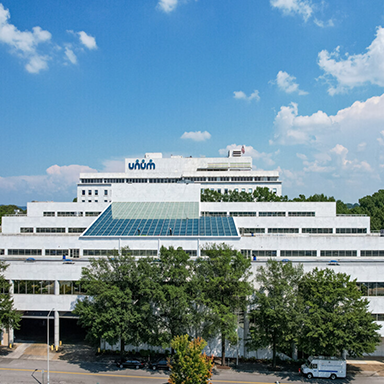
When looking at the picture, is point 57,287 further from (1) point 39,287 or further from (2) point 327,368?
(2) point 327,368

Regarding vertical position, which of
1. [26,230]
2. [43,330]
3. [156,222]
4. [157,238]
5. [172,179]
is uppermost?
[172,179]

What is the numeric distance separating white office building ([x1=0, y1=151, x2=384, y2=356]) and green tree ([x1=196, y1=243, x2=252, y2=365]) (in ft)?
27.5

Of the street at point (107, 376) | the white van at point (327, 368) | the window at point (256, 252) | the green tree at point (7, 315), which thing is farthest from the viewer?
the window at point (256, 252)

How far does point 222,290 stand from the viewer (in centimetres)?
3828

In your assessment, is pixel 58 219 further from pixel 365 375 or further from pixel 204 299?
pixel 365 375

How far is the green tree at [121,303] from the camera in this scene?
119 ft

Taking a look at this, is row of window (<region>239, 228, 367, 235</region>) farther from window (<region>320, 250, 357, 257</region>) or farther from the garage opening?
the garage opening

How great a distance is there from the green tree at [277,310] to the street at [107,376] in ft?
11.2

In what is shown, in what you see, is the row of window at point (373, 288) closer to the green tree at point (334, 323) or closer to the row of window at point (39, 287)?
the green tree at point (334, 323)

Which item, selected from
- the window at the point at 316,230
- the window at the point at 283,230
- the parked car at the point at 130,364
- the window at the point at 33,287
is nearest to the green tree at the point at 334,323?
the parked car at the point at 130,364

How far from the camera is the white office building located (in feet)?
149

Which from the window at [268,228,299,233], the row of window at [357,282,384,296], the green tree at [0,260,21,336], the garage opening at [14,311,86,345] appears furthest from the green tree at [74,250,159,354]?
the window at [268,228,299,233]

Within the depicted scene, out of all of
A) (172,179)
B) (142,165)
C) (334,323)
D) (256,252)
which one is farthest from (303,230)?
(142,165)

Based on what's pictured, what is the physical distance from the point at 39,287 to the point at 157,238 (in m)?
20.0
